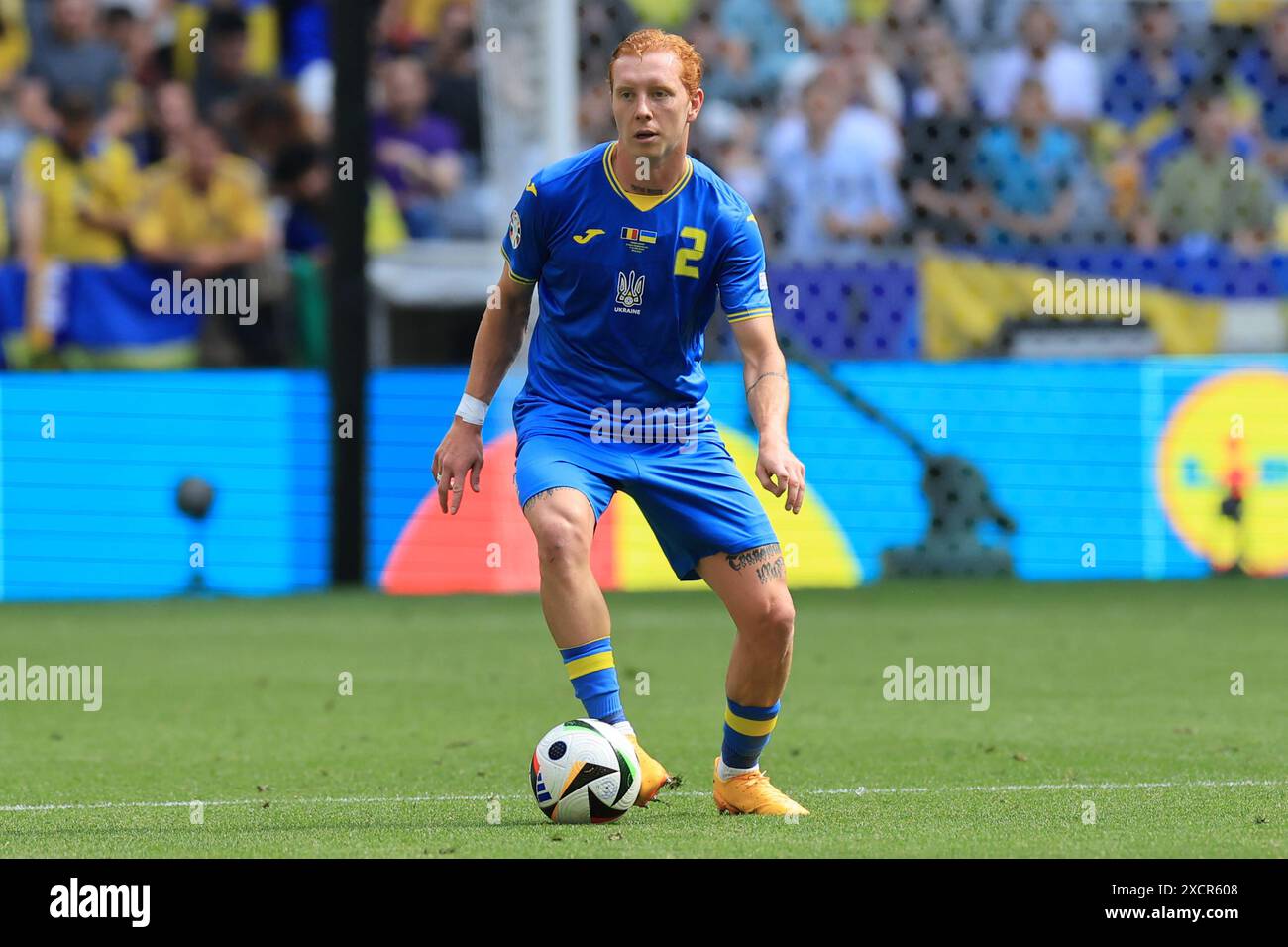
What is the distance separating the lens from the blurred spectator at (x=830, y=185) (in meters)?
15.4

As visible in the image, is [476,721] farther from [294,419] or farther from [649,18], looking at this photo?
[649,18]

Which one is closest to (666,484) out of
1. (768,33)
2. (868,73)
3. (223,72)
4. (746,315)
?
(746,315)

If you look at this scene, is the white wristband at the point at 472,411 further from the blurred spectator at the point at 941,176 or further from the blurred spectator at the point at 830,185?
the blurred spectator at the point at 941,176

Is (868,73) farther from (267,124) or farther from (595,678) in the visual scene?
(595,678)

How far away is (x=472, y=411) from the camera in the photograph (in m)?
6.25

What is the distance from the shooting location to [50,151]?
1588 centimetres

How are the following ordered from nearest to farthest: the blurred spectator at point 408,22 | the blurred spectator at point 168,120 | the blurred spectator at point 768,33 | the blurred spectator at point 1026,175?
the blurred spectator at point 1026,175
the blurred spectator at point 168,120
the blurred spectator at point 768,33
the blurred spectator at point 408,22

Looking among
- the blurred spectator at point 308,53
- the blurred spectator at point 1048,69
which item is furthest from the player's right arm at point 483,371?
the blurred spectator at point 308,53

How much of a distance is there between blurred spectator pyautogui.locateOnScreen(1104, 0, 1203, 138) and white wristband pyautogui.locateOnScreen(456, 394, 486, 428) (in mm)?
11066

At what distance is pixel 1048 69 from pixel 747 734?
37.6ft

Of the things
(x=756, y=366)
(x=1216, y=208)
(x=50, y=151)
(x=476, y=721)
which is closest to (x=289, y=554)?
(x=50, y=151)

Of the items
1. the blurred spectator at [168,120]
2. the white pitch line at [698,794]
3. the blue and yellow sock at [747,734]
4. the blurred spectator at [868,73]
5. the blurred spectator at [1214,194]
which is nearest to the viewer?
the blue and yellow sock at [747,734]

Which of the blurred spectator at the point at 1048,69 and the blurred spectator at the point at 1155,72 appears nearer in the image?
the blurred spectator at the point at 1155,72

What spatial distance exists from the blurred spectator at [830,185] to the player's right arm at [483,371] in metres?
9.01
